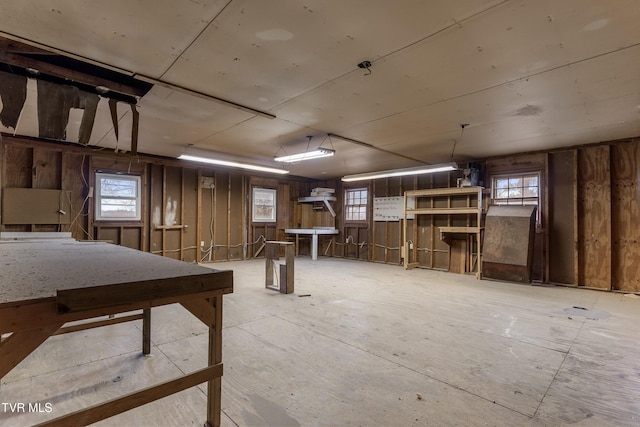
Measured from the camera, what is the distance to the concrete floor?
1831mm

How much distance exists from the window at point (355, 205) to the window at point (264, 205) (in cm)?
227

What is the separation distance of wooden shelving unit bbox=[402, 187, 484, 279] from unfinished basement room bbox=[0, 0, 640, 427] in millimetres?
83

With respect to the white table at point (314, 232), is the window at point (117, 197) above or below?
above

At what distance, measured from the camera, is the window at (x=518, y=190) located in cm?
600

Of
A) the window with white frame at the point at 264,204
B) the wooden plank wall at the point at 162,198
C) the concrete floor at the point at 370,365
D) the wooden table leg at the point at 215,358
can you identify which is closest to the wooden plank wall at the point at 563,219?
the concrete floor at the point at 370,365

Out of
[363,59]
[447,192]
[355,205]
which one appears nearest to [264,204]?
[355,205]

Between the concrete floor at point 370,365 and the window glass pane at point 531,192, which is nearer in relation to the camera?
the concrete floor at point 370,365

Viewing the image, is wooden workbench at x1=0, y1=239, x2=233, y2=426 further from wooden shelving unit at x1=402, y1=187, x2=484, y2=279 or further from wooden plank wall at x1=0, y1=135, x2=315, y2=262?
wooden shelving unit at x1=402, y1=187, x2=484, y2=279

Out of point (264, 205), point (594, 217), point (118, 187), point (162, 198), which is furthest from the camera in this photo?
point (264, 205)

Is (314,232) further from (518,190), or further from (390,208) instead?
(518,190)

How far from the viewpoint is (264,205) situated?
9.17 meters

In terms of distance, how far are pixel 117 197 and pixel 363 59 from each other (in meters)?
6.26

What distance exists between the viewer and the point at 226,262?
807 centimetres

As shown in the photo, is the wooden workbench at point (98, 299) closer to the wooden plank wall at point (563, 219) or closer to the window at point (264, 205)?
the wooden plank wall at point (563, 219)
